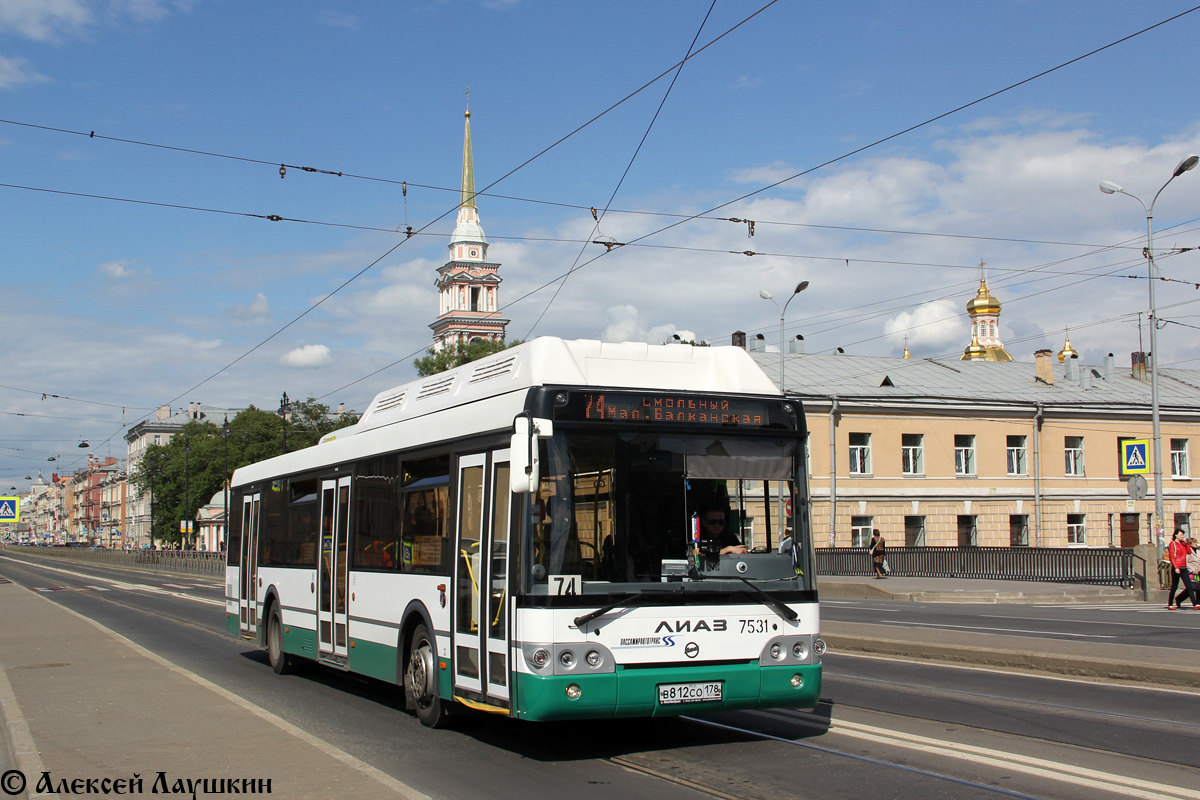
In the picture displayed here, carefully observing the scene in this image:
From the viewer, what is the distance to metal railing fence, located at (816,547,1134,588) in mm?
31000

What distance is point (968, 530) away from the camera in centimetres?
5228

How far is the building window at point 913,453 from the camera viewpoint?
51.3 meters

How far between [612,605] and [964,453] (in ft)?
156

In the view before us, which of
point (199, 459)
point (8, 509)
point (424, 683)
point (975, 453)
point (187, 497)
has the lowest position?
point (424, 683)

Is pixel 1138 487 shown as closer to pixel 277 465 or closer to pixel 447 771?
pixel 277 465

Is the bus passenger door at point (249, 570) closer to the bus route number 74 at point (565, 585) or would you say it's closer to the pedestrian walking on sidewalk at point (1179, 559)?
the bus route number 74 at point (565, 585)

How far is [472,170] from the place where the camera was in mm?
125125

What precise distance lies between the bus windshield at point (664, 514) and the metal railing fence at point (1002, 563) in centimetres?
2478

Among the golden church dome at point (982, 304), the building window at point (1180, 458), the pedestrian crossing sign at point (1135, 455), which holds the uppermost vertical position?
the golden church dome at point (982, 304)

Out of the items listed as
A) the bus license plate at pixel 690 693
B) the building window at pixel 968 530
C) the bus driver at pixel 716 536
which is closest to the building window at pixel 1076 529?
the building window at pixel 968 530

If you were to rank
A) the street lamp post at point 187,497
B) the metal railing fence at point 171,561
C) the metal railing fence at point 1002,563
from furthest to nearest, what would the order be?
the street lamp post at point 187,497, the metal railing fence at point 171,561, the metal railing fence at point 1002,563

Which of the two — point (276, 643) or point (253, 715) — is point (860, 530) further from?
point (253, 715)

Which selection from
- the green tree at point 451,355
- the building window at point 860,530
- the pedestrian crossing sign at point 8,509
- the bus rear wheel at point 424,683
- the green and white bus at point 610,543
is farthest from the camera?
the green tree at point 451,355

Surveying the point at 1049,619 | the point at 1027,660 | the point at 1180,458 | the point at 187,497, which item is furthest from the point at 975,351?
the point at 1027,660
